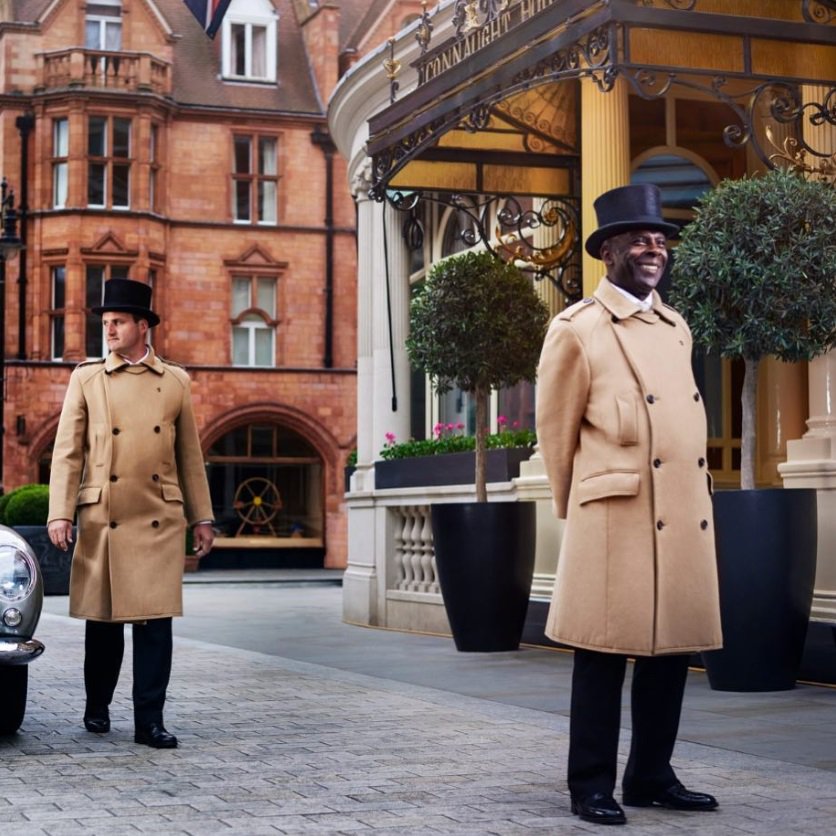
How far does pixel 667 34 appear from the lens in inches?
381

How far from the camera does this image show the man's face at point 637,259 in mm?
5461

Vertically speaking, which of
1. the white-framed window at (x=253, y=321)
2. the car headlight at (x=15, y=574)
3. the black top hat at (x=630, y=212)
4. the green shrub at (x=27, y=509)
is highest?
the white-framed window at (x=253, y=321)

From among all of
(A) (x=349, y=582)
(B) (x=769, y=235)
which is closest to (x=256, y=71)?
(A) (x=349, y=582)

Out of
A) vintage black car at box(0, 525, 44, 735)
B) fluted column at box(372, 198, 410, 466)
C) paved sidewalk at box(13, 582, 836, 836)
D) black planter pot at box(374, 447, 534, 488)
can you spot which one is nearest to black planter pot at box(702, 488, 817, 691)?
paved sidewalk at box(13, 582, 836, 836)

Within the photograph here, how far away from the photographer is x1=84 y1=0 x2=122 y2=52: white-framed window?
121 feet

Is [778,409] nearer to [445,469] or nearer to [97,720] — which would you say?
[445,469]

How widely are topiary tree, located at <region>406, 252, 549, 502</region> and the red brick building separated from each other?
2412 cm

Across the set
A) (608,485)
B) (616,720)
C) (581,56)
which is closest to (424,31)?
(581,56)

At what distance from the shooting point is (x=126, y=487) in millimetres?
7320

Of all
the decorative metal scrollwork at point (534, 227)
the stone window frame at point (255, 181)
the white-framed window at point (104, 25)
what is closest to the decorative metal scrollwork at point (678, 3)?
the decorative metal scrollwork at point (534, 227)

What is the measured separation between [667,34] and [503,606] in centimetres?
408

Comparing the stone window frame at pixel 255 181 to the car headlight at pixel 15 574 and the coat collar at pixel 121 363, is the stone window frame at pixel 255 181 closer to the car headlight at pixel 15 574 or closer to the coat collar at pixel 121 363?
the coat collar at pixel 121 363

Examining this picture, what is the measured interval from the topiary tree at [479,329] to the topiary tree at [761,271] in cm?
298

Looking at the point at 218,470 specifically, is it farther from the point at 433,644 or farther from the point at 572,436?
the point at 572,436
